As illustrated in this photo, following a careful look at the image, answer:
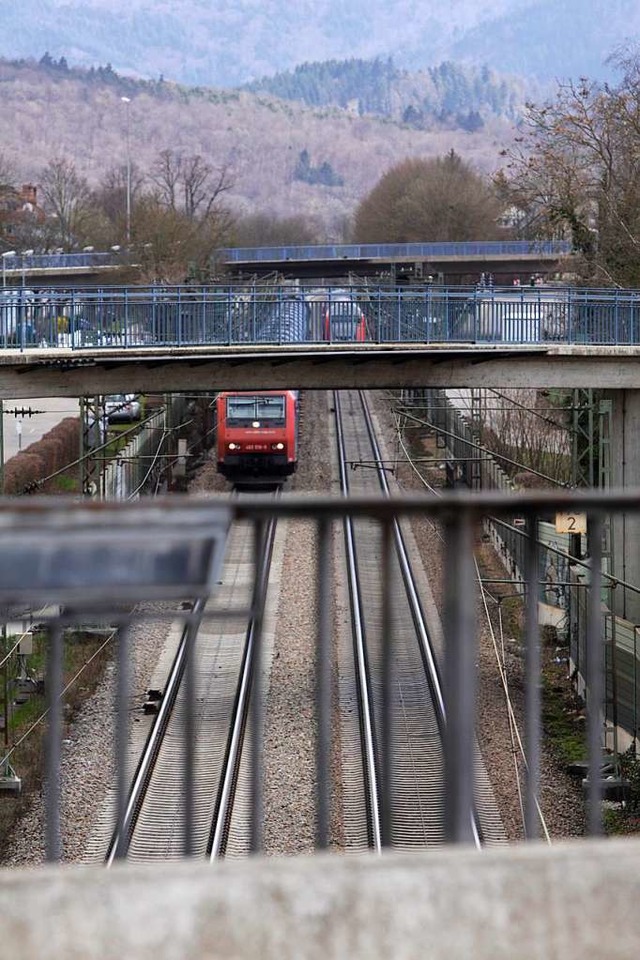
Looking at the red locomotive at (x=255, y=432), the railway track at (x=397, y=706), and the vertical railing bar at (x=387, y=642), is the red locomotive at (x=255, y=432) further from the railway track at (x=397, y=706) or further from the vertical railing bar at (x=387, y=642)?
the vertical railing bar at (x=387, y=642)

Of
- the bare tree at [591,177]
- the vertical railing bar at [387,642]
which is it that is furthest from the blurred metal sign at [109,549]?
the bare tree at [591,177]

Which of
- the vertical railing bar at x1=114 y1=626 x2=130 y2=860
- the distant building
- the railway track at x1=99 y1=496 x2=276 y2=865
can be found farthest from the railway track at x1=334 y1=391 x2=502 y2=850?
the distant building

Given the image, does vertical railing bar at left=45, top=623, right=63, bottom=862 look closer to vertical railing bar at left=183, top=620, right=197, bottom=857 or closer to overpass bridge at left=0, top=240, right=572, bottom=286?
vertical railing bar at left=183, top=620, right=197, bottom=857

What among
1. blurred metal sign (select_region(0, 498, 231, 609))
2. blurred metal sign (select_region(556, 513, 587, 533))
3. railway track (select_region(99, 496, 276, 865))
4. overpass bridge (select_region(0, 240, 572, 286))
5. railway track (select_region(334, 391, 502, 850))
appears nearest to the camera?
blurred metal sign (select_region(0, 498, 231, 609))

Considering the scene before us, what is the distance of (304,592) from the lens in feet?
85.1

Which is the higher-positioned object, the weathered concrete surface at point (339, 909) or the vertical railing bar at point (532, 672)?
the vertical railing bar at point (532, 672)

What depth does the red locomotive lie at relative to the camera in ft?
123

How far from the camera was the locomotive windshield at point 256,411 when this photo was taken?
37750 mm

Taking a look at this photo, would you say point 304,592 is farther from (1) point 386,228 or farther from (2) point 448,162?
(2) point 448,162

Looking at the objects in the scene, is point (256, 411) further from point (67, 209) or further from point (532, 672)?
point (67, 209)

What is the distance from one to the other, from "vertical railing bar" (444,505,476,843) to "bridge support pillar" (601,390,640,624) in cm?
2200

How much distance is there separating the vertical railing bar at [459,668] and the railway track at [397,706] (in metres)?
0.14

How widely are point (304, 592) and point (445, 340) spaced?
17.2 ft

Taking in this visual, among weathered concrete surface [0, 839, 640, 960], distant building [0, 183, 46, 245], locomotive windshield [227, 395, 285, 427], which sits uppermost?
distant building [0, 183, 46, 245]
